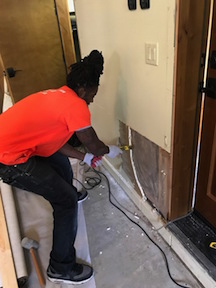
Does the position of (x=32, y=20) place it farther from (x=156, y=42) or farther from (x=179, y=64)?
(x=179, y=64)

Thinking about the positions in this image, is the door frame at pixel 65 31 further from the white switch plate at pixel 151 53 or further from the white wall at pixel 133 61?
the white switch plate at pixel 151 53

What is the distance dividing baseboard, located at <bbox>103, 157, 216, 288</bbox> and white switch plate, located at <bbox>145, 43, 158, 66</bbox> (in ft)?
3.57

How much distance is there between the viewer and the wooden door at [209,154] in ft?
4.10

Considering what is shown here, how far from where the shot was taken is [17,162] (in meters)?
1.25

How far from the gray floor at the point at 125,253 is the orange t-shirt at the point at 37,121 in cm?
90

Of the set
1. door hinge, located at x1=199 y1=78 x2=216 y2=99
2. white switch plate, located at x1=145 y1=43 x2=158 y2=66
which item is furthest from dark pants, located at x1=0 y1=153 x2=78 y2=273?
door hinge, located at x1=199 y1=78 x2=216 y2=99

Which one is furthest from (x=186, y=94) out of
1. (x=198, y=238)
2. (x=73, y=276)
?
(x=73, y=276)

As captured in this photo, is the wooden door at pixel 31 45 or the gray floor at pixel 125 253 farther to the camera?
the wooden door at pixel 31 45

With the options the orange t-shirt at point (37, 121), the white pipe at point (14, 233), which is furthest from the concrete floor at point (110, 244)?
the orange t-shirt at point (37, 121)

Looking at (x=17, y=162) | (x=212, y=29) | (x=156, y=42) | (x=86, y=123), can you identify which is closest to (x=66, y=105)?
(x=86, y=123)

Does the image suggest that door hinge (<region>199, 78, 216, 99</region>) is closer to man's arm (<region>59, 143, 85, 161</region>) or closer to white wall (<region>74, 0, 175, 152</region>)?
white wall (<region>74, 0, 175, 152</region>)

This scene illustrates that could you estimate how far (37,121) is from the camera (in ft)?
3.94

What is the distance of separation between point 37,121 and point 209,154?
1003mm

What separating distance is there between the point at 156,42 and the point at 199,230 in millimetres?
1216
